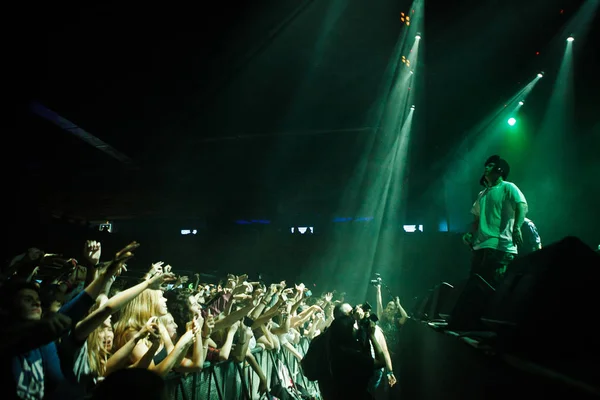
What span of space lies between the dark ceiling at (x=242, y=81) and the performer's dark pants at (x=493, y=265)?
18.5 feet

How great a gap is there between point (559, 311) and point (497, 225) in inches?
79.6

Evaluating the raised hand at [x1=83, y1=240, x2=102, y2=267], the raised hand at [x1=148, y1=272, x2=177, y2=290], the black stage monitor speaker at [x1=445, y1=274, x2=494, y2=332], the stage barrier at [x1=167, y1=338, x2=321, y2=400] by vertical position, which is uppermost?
the raised hand at [x1=83, y1=240, x2=102, y2=267]

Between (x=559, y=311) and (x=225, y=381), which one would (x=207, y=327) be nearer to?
(x=225, y=381)

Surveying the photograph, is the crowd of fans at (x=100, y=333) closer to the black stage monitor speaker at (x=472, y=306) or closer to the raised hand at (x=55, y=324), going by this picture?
the raised hand at (x=55, y=324)

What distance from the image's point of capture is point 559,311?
5.16ft

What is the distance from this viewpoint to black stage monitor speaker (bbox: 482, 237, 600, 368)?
1.54 meters

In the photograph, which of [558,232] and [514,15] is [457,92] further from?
[558,232]

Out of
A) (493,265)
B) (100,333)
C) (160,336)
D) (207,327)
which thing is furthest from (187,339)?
(493,265)

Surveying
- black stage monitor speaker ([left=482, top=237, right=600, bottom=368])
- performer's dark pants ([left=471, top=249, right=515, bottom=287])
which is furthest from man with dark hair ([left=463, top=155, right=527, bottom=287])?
black stage monitor speaker ([left=482, top=237, right=600, bottom=368])

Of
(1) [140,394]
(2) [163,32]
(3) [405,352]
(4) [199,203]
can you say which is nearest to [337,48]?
(2) [163,32]

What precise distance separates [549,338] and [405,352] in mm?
4484

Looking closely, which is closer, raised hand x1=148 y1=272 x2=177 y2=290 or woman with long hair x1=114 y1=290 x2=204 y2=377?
raised hand x1=148 y1=272 x2=177 y2=290

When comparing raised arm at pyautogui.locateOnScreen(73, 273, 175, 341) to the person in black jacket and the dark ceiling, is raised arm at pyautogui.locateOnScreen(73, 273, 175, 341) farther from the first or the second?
the dark ceiling

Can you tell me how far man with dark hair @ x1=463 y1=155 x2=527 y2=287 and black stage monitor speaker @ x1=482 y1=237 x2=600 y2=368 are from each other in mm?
1676
